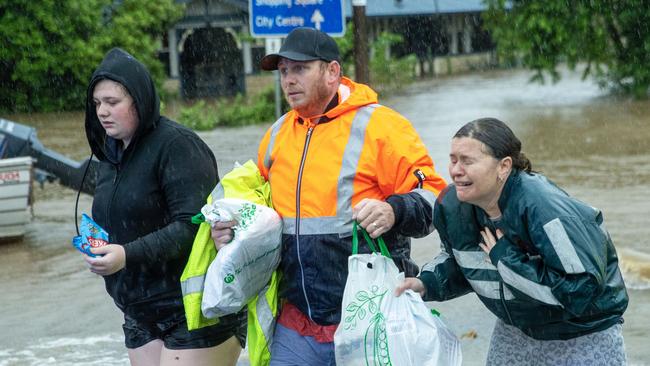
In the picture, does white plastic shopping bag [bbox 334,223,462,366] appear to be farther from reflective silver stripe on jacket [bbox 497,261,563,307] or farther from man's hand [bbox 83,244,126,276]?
man's hand [bbox 83,244,126,276]

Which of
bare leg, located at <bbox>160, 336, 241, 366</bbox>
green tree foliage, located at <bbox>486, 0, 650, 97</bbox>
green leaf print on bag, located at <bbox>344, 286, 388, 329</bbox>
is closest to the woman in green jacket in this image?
green leaf print on bag, located at <bbox>344, 286, 388, 329</bbox>

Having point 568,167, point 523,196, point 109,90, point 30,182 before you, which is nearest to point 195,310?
point 109,90

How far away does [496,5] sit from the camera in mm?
26484

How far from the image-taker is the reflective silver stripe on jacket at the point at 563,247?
123 inches

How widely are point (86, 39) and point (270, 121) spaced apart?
780 centimetres

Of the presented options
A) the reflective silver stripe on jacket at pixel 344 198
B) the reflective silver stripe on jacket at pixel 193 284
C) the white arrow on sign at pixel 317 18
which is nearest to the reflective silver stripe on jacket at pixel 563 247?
the reflective silver stripe on jacket at pixel 344 198

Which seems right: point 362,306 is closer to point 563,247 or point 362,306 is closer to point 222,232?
point 222,232

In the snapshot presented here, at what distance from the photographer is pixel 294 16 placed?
11.4 metres

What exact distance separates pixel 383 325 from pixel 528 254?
530mm

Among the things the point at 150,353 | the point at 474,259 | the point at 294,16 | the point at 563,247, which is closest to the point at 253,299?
the point at 150,353

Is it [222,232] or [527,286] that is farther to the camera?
[222,232]

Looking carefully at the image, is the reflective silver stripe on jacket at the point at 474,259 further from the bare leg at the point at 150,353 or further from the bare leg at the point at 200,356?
the bare leg at the point at 150,353

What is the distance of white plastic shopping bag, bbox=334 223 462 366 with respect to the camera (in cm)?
347

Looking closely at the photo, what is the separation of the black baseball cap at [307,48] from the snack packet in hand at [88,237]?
872mm
